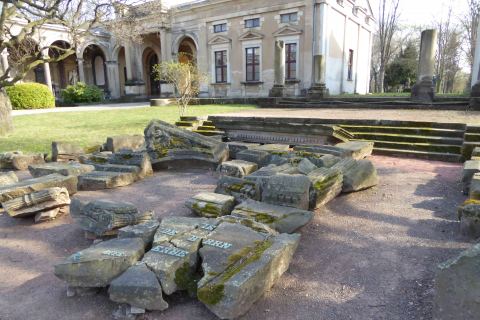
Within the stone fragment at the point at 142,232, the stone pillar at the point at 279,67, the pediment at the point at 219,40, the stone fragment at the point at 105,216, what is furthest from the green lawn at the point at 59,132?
the pediment at the point at 219,40

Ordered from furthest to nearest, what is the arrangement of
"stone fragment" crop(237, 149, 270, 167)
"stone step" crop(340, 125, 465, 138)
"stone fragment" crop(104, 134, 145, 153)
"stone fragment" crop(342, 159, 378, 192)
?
"stone fragment" crop(104, 134, 145, 153) → "stone step" crop(340, 125, 465, 138) → "stone fragment" crop(237, 149, 270, 167) → "stone fragment" crop(342, 159, 378, 192)

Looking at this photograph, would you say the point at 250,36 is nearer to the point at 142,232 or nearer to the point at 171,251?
the point at 142,232

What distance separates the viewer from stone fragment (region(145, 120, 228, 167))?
5992 mm

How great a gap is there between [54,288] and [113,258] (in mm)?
592

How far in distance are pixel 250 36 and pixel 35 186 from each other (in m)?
18.8

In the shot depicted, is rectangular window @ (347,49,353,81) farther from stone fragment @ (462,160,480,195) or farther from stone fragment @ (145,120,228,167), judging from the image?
stone fragment @ (462,160,480,195)

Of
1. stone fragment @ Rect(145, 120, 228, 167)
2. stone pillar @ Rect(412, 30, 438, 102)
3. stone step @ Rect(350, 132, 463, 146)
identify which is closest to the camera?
stone fragment @ Rect(145, 120, 228, 167)

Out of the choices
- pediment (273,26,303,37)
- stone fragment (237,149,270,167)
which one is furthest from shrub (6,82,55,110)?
stone fragment (237,149,270,167)

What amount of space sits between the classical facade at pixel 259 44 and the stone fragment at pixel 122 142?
34.1 ft

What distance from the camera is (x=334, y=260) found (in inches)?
110

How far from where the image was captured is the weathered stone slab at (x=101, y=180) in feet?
16.1

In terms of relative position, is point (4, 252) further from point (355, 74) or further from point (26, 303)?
point (355, 74)

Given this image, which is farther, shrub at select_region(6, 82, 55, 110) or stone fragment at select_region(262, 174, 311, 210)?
shrub at select_region(6, 82, 55, 110)

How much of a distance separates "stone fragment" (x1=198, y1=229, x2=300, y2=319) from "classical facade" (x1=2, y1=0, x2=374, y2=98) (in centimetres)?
1457
